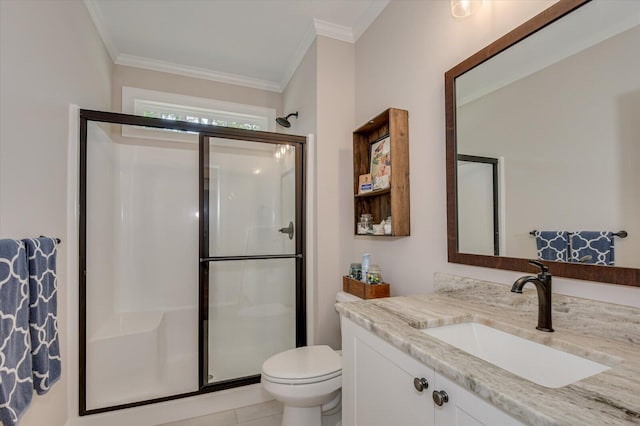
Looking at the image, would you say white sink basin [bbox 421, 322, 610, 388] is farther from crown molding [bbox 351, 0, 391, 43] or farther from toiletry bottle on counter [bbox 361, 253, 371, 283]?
crown molding [bbox 351, 0, 391, 43]

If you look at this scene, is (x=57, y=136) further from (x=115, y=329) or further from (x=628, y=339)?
(x=628, y=339)

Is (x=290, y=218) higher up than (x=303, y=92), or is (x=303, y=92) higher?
(x=303, y=92)

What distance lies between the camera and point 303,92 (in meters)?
2.46

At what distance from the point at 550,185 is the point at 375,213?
3.46 ft

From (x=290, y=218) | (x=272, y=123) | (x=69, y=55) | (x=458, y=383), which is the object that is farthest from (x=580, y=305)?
(x=272, y=123)

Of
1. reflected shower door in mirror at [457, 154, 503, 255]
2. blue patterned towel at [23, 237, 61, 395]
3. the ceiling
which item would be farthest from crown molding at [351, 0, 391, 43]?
blue patterned towel at [23, 237, 61, 395]

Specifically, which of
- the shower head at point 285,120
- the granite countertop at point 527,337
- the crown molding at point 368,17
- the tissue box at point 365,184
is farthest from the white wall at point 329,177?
the granite countertop at point 527,337

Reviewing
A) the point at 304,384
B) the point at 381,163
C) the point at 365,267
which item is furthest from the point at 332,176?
the point at 304,384

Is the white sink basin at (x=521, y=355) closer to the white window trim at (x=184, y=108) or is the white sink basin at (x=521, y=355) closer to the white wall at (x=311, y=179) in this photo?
the white wall at (x=311, y=179)

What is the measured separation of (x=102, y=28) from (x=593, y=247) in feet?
10.0

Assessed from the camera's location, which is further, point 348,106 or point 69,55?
point 348,106

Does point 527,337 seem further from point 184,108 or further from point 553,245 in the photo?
point 184,108

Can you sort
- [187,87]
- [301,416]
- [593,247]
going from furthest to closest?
[187,87], [301,416], [593,247]

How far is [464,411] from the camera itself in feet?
2.22
